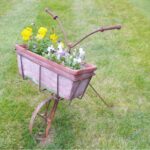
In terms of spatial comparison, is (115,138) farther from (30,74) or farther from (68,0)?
(68,0)

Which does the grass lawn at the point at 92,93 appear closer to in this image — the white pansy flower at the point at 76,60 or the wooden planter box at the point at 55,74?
the wooden planter box at the point at 55,74

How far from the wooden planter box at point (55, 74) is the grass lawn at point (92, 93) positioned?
67 cm

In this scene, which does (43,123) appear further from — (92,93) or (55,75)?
(92,93)

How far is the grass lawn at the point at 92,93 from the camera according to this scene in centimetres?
390

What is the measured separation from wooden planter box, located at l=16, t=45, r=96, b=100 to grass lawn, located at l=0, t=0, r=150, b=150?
0.67 metres

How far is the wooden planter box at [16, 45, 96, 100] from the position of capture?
10.6ft

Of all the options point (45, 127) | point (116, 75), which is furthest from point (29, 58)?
point (116, 75)

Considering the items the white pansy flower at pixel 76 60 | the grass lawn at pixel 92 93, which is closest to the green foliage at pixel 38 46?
the white pansy flower at pixel 76 60

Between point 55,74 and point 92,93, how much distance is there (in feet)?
5.17

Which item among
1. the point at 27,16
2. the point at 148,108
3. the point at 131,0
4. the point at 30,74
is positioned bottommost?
the point at 131,0

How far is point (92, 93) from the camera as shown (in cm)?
483

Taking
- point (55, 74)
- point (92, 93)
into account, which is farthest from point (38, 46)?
point (92, 93)

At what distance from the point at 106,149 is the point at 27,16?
4.84 metres

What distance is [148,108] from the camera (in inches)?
182
